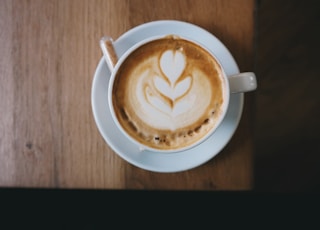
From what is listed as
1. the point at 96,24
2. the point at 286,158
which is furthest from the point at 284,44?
the point at 96,24

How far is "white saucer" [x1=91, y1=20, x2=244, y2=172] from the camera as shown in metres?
0.68

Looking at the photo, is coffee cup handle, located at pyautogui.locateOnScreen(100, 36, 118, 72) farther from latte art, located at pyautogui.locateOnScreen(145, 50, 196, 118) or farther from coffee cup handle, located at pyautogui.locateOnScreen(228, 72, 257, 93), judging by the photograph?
coffee cup handle, located at pyautogui.locateOnScreen(228, 72, 257, 93)

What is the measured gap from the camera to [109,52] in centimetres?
66

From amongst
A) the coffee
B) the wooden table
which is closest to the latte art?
the coffee

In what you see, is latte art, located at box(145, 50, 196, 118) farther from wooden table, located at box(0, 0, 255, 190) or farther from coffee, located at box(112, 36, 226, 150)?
wooden table, located at box(0, 0, 255, 190)

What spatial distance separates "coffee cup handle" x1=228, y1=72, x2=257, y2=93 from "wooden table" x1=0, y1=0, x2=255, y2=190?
8 cm

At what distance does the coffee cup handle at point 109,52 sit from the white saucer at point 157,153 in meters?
0.02

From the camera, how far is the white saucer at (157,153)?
68cm

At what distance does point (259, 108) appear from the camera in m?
1.20

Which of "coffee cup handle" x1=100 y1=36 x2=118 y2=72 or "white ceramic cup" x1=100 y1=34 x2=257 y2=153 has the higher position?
"coffee cup handle" x1=100 y1=36 x2=118 y2=72

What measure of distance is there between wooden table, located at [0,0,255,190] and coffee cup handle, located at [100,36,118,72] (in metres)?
0.06

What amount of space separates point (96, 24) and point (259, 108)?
0.66m

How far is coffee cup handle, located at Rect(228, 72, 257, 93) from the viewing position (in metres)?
0.63

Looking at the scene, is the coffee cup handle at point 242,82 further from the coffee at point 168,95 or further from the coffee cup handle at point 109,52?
the coffee cup handle at point 109,52
